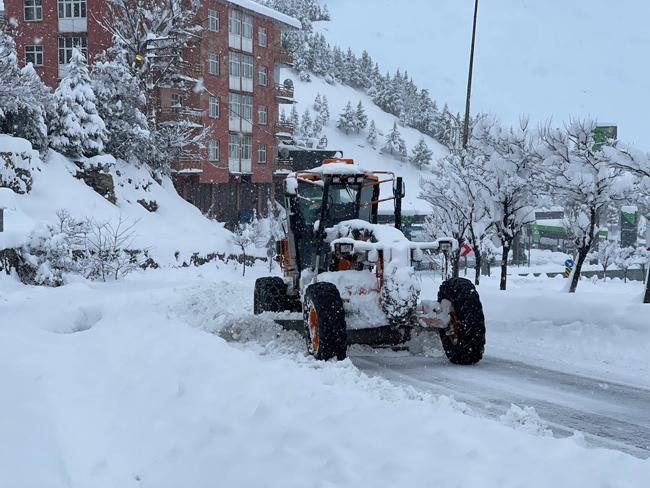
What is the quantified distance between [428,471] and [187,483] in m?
1.76

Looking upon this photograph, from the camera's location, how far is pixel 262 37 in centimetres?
4750

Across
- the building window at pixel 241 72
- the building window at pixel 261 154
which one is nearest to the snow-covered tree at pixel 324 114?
the building window at pixel 261 154

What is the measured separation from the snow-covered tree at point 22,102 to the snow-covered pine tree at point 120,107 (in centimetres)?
353

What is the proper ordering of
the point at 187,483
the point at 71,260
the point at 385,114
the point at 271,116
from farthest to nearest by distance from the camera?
the point at 385,114 < the point at 271,116 < the point at 71,260 < the point at 187,483

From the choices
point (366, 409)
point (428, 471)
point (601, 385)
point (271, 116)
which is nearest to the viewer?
point (428, 471)

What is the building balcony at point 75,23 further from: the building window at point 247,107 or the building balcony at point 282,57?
the building balcony at point 282,57

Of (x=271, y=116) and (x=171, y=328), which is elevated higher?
(x=271, y=116)

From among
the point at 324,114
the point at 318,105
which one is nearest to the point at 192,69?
the point at 324,114

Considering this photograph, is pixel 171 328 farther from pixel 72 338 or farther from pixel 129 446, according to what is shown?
pixel 129 446

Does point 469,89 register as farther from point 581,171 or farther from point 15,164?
point 15,164

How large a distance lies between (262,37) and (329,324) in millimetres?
42359

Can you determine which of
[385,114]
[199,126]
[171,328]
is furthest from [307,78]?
[171,328]

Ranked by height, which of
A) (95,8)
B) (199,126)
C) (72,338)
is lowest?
(72,338)

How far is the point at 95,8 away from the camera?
38.3m
